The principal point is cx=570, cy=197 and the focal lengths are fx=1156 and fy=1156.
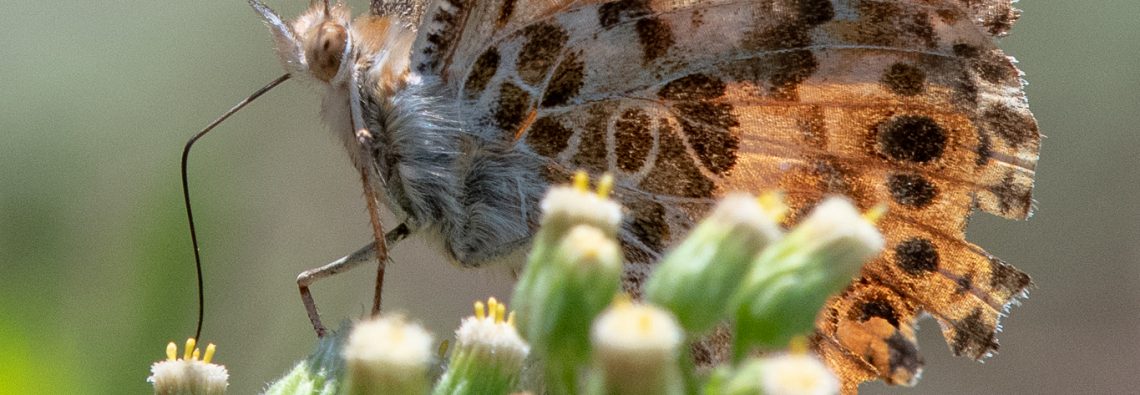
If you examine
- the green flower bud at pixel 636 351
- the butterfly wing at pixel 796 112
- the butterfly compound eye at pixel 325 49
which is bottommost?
the butterfly wing at pixel 796 112

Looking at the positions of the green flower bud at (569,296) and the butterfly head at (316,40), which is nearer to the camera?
the green flower bud at (569,296)

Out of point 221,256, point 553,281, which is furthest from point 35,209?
point 553,281

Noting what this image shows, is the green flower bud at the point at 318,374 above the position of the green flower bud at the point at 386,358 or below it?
below

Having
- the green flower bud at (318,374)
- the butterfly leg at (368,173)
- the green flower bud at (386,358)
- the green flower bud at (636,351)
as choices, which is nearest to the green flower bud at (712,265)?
the green flower bud at (636,351)

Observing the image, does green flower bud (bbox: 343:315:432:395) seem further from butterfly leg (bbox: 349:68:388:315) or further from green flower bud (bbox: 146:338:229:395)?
butterfly leg (bbox: 349:68:388:315)

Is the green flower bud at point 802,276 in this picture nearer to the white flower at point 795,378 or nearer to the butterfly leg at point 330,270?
the white flower at point 795,378

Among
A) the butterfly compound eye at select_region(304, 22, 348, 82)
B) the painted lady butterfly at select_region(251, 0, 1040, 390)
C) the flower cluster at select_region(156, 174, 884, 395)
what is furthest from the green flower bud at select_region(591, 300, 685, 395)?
the butterfly compound eye at select_region(304, 22, 348, 82)

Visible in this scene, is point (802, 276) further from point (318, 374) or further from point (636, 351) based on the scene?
point (318, 374)
